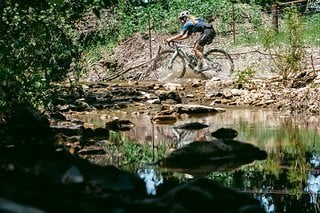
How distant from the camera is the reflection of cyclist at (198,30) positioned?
1630 cm

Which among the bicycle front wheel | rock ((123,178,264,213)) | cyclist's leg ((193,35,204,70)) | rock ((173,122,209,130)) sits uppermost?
cyclist's leg ((193,35,204,70))

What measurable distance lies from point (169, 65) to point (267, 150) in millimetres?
9116

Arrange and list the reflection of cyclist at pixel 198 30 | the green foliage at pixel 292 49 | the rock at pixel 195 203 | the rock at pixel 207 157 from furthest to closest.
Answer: the reflection of cyclist at pixel 198 30, the green foliage at pixel 292 49, the rock at pixel 207 157, the rock at pixel 195 203

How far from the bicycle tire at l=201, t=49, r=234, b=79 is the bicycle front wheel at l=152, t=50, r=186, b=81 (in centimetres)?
65

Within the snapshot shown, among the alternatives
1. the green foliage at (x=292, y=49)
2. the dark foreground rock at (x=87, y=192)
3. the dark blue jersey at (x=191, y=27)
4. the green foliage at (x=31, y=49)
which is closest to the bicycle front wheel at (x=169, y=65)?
the dark blue jersey at (x=191, y=27)

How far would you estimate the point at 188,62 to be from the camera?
17.1 m

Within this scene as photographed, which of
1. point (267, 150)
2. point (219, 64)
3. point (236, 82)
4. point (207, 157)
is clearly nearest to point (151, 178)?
point (207, 157)

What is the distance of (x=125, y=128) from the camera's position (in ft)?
35.2

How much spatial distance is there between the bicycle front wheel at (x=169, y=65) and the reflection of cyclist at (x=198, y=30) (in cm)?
50

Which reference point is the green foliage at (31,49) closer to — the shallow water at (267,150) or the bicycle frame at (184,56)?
the shallow water at (267,150)

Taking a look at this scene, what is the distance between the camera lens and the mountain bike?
17.1 m

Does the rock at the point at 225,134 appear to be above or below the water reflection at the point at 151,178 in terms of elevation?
above

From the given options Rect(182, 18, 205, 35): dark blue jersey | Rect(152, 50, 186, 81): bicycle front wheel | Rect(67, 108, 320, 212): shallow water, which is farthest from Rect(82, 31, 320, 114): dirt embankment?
Rect(182, 18, 205, 35): dark blue jersey

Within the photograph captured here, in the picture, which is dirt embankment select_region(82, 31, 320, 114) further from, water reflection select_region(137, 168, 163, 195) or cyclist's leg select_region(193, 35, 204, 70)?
water reflection select_region(137, 168, 163, 195)
